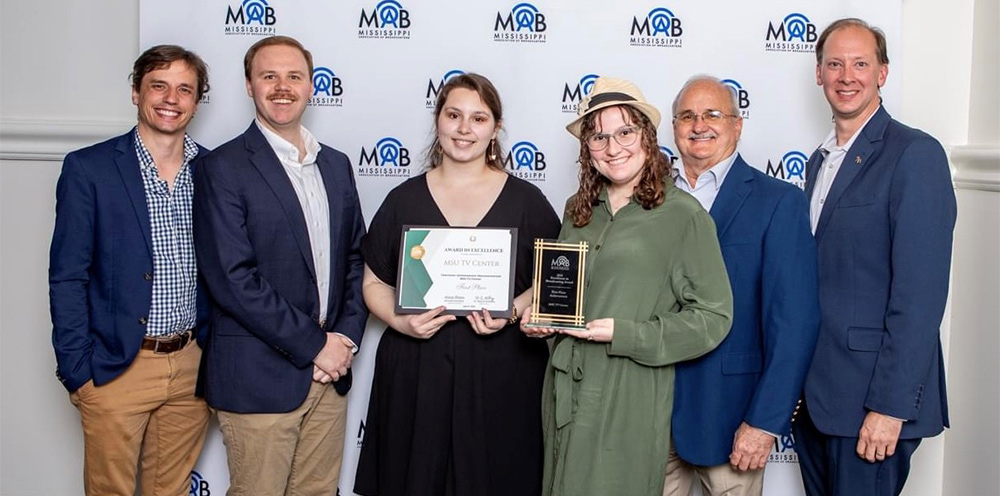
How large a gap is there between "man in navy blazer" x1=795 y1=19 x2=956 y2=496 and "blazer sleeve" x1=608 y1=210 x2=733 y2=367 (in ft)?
1.40

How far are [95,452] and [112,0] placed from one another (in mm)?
1904

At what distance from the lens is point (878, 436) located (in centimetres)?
228

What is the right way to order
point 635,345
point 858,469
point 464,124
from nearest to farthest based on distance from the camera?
1. point 635,345
2. point 858,469
3. point 464,124

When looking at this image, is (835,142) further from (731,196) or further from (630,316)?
(630,316)

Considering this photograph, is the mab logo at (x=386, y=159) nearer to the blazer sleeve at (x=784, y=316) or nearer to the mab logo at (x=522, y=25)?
the mab logo at (x=522, y=25)

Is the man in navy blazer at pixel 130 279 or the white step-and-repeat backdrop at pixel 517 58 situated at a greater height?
the white step-and-repeat backdrop at pixel 517 58

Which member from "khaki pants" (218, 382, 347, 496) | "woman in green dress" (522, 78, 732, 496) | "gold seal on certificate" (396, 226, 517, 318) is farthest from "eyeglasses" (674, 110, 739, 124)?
"khaki pants" (218, 382, 347, 496)

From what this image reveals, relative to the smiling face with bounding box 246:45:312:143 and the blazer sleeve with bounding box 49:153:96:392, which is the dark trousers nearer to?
the smiling face with bounding box 246:45:312:143

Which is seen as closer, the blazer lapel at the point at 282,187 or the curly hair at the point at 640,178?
the curly hair at the point at 640,178

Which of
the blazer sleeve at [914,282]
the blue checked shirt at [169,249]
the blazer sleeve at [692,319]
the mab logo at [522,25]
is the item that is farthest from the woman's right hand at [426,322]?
the mab logo at [522,25]

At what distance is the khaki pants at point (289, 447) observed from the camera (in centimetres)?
262

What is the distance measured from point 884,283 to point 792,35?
4.44 ft

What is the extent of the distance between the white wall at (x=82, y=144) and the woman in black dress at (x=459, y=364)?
1.64m

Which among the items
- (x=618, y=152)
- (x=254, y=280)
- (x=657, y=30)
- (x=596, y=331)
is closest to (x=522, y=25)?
(x=657, y=30)
